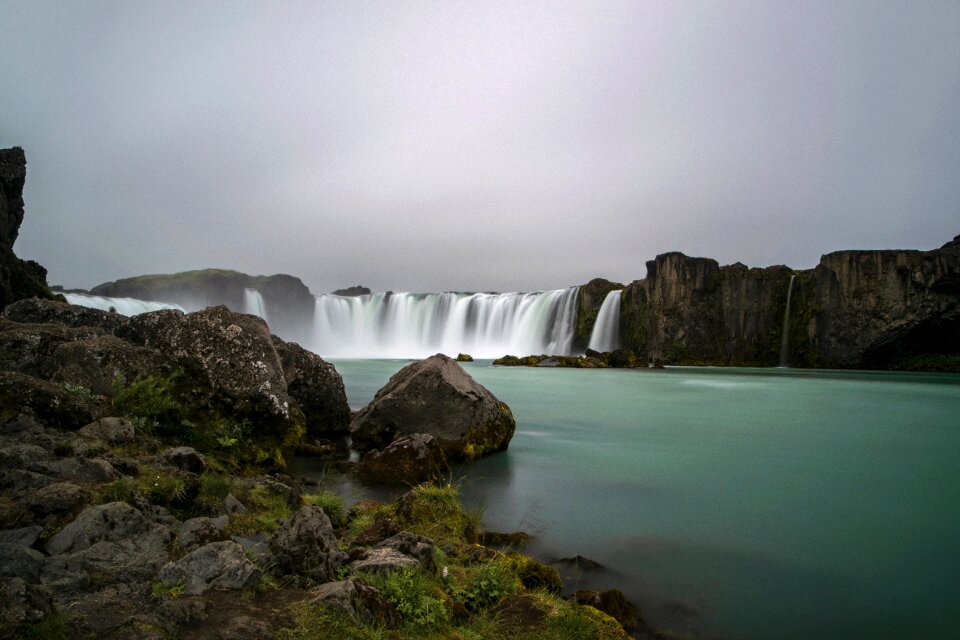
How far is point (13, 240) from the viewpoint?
31.0 meters

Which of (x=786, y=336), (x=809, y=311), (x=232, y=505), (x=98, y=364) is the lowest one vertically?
(x=232, y=505)

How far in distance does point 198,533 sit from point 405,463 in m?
5.21

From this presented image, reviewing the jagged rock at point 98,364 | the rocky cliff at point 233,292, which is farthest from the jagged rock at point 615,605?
the rocky cliff at point 233,292

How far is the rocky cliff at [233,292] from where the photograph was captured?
99525 mm

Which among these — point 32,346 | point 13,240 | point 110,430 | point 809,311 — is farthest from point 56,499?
point 809,311

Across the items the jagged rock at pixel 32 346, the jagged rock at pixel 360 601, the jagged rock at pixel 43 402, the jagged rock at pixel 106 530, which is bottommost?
the jagged rock at pixel 360 601

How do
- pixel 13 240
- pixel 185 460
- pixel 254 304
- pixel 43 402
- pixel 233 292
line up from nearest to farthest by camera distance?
pixel 185 460, pixel 43 402, pixel 13 240, pixel 254 304, pixel 233 292

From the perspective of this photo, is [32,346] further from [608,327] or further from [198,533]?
[608,327]

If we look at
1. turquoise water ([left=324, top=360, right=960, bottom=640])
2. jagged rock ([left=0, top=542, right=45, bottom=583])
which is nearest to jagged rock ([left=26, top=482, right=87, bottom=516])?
jagged rock ([left=0, top=542, right=45, bottom=583])

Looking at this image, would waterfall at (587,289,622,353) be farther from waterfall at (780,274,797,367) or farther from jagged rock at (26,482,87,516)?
jagged rock at (26,482,87,516)

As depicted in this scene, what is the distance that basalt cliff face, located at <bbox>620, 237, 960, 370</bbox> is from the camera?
47844mm

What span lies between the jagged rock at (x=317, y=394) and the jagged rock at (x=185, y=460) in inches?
246

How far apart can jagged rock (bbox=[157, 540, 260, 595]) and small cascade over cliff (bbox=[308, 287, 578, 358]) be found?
201 ft

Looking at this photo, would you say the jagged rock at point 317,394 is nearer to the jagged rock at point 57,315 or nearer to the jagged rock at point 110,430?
the jagged rock at point 57,315
